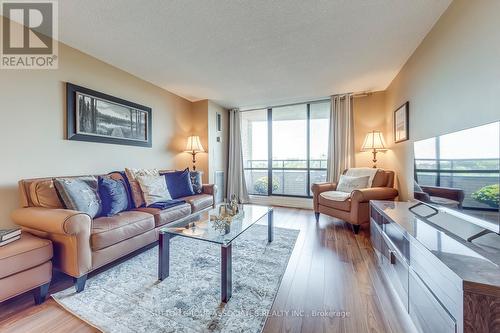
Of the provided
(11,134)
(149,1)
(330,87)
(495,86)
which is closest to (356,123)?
(330,87)

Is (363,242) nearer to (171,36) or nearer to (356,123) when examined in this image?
(356,123)

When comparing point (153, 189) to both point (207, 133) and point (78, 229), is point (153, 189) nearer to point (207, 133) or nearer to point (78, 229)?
point (78, 229)

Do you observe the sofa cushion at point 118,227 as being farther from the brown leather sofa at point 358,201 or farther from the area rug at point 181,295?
the brown leather sofa at point 358,201

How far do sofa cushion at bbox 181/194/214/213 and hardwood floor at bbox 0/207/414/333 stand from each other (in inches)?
55.5

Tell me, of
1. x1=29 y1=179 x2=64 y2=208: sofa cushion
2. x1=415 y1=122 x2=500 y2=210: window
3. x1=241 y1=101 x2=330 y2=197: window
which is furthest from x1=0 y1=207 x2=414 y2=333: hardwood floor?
x1=241 y1=101 x2=330 y2=197: window

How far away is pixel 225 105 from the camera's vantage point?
15.3 feet

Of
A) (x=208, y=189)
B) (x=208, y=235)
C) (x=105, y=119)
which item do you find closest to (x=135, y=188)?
(x=105, y=119)

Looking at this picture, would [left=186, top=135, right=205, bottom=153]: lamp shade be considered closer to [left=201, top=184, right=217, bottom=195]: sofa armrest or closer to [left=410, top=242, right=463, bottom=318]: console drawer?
[left=201, top=184, right=217, bottom=195]: sofa armrest

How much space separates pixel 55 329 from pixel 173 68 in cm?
281

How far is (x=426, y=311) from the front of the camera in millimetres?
1042

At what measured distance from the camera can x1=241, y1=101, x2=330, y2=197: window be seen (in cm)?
441

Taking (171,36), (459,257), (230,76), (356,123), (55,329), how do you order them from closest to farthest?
(459,257)
(55,329)
(171,36)
(230,76)
(356,123)

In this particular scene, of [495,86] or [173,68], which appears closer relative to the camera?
[495,86]

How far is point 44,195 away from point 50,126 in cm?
81
